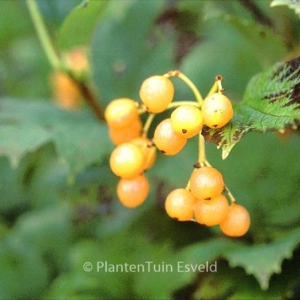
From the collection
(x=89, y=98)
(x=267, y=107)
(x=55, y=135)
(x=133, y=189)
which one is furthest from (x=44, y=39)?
(x=267, y=107)

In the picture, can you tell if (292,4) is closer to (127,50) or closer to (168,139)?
(168,139)

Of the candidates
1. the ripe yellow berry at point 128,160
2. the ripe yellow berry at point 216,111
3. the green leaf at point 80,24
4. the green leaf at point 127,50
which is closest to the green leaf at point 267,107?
the ripe yellow berry at point 216,111

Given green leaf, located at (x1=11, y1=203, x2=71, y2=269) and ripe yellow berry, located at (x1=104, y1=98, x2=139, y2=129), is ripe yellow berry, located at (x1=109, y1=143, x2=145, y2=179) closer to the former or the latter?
ripe yellow berry, located at (x1=104, y1=98, x2=139, y2=129)

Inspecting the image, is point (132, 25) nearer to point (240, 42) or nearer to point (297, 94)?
point (240, 42)

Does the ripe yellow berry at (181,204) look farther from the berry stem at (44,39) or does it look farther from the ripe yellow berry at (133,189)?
the berry stem at (44,39)

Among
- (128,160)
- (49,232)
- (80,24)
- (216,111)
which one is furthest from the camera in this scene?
(49,232)

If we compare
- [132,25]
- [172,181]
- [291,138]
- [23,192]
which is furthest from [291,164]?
[23,192]

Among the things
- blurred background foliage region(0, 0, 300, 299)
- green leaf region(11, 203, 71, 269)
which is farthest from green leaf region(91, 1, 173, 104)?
green leaf region(11, 203, 71, 269)
